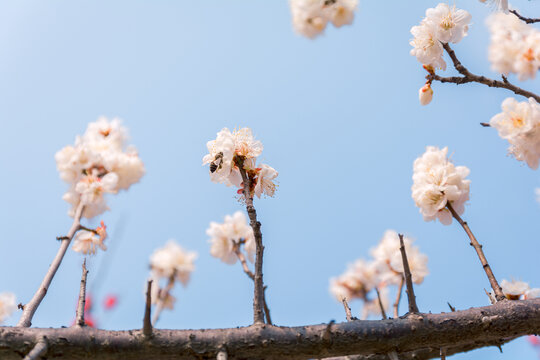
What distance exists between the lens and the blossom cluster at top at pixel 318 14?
11.2 ft

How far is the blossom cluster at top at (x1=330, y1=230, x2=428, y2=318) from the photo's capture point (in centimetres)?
361

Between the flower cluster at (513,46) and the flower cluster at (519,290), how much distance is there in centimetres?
212

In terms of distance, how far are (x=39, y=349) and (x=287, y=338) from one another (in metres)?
0.61

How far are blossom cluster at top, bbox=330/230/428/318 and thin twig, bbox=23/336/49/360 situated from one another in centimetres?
231

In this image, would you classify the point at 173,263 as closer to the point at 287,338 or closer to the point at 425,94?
the point at 425,94

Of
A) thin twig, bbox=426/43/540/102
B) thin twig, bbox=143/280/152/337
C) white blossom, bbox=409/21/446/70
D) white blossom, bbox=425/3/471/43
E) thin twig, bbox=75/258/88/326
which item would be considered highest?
white blossom, bbox=425/3/471/43

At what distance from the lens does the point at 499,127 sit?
6.93ft

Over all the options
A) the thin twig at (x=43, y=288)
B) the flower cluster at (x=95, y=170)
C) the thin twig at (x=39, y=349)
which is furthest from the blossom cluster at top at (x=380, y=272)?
the thin twig at (x=39, y=349)

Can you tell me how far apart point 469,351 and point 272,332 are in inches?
37.4

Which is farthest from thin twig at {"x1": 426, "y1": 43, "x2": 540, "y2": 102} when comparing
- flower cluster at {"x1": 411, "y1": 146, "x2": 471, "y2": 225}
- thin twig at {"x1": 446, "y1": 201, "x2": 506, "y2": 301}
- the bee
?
the bee

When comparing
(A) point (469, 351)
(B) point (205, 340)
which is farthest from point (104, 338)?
(A) point (469, 351)

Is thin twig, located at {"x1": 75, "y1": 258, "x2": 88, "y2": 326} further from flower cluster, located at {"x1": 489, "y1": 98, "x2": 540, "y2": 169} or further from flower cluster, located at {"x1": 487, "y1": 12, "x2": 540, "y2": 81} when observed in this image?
flower cluster, located at {"x1": 487, "y1": 12, "x2": 540, "y2": 81}

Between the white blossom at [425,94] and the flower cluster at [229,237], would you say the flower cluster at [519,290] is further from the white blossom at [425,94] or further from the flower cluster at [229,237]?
the flower cluster at [229,237]

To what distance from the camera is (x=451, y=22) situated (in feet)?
7.40
